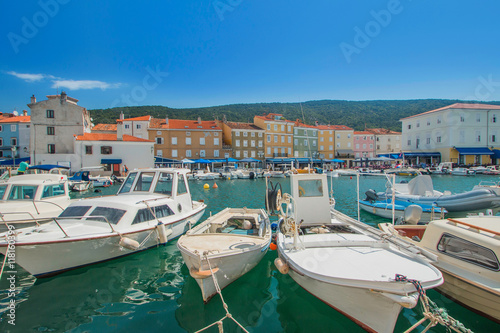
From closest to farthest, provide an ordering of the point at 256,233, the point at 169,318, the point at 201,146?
the point at 169,318, the point at 256,233, the point at 201,146

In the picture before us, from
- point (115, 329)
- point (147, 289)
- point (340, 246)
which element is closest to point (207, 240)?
point (147, 289)

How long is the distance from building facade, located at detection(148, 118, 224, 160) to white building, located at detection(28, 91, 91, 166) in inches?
495

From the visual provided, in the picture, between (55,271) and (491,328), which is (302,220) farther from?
(55,271)

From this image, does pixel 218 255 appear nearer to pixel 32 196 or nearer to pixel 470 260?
pixel 470 260

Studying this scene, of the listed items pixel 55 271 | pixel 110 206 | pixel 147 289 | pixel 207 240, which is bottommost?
pixel 147 289

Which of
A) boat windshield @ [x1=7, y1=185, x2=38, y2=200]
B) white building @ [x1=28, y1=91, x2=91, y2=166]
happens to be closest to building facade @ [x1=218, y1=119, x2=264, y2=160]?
white building @ [x1=28, y1=91, x2=91, y2=166]

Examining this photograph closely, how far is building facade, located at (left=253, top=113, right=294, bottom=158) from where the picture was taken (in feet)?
197

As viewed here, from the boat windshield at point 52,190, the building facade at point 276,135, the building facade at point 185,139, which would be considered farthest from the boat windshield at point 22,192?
the building facade at point 276,135

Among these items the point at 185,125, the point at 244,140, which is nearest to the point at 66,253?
the point at 185,125

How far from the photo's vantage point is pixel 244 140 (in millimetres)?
57938

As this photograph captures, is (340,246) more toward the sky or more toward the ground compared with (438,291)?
more toward the sky

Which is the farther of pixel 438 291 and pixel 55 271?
pixel 55 271

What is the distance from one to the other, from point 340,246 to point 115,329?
5.21 m

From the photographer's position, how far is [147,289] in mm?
6773
